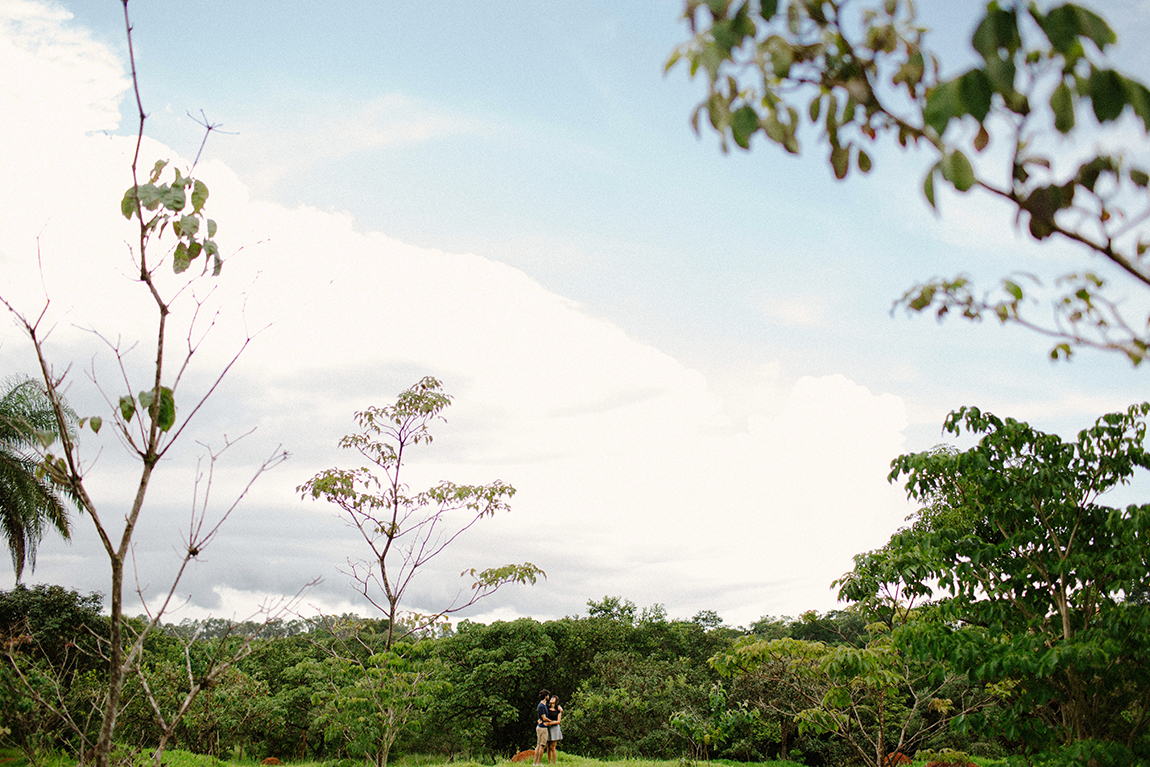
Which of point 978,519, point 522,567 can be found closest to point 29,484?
point 522,567

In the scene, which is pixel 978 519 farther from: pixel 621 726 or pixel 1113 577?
pixel 621 726

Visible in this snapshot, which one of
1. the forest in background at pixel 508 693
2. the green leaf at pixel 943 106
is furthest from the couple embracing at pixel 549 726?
the green leaf at pixel 943 106

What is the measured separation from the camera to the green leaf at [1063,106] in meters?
1.46

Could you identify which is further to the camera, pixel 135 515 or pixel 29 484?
pixel 29 484

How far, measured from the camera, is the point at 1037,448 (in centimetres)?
649

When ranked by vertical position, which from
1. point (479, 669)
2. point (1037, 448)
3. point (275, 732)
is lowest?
point (275, 732)

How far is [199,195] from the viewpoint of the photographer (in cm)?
232

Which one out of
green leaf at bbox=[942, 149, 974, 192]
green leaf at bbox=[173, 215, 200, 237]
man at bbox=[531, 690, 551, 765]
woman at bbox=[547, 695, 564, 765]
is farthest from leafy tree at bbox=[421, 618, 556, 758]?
green leaf at bbox=[942, 149, 974, 192]

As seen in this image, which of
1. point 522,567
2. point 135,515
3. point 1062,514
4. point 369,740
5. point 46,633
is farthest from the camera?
point 46,633

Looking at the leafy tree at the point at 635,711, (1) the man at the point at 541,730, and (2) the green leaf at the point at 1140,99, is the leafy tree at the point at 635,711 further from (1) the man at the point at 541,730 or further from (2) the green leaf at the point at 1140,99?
(2) the green leaf at the point at 1140,99

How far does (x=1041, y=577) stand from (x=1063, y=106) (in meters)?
6.34

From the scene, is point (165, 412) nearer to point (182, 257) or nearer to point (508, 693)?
point (182, 257)

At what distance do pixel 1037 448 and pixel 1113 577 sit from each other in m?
1.19

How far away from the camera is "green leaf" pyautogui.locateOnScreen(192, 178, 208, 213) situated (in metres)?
2.31
